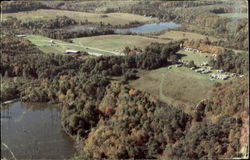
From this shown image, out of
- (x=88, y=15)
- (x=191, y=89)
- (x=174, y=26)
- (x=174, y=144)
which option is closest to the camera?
(x=174, y=144)

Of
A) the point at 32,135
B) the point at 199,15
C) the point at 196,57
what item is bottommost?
the point at 32,135

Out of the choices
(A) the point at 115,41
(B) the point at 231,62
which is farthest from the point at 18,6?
(B) the point at 231,62

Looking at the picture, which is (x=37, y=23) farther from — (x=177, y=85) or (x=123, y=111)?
(x=123, y=111)

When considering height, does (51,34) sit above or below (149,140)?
above

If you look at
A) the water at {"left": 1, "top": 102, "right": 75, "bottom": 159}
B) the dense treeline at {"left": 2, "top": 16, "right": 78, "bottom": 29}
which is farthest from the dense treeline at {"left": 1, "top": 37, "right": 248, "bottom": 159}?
the dense treeline at {"left": 2, "top": 16, "right": 78, "bottom": 29}

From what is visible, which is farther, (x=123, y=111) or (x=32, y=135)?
(x=123, y=111)

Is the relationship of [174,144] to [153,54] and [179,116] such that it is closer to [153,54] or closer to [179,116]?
[179,116]

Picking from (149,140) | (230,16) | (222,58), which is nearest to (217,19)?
(230,16)

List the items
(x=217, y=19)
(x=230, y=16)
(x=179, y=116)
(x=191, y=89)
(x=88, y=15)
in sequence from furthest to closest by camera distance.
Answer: (x=88, y=15)
(x=217, y=19)
(x=230, y=16)
(x=191, y=89)
(x=179, y=116)
